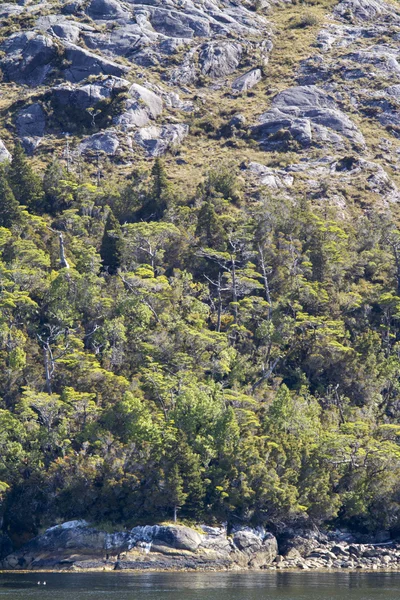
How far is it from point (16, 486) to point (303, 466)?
19842mm

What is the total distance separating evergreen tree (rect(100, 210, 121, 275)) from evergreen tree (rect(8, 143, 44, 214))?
380 inches

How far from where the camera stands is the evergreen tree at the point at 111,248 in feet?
298

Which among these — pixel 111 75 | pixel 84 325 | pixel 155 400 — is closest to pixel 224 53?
pixel 111 75

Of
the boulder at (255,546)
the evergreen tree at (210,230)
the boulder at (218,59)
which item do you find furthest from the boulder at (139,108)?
the boulder at (255,546)

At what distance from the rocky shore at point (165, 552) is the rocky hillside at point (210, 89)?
5529 centimetres

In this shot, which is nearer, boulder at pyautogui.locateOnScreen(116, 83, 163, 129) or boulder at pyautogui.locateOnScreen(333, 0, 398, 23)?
boulder at pyautogui.locateOnScreen(116, 83, 163, 129)

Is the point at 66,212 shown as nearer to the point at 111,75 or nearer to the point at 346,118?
the point at 111,75

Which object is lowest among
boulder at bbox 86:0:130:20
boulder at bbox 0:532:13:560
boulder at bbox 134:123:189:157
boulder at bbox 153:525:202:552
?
boulder at bbox 134:123:189:157

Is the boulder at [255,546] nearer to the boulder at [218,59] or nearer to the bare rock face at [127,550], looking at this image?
the bare rock face at [127,550]

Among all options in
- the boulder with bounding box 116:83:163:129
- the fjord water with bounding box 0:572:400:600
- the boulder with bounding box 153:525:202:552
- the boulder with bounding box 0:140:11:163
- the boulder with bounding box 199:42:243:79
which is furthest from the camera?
the boulder with bounding box 199:42:243:79

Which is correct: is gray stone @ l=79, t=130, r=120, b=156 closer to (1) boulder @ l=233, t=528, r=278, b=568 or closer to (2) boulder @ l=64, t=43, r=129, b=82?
(2) boulder @ l=64, t=43, r=129, b=82

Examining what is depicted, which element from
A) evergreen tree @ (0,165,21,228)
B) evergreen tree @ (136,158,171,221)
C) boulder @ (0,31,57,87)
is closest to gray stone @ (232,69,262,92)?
boulder @ (0,31,57,87)

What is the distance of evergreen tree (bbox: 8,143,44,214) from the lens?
97375mm

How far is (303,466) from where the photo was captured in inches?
2682
